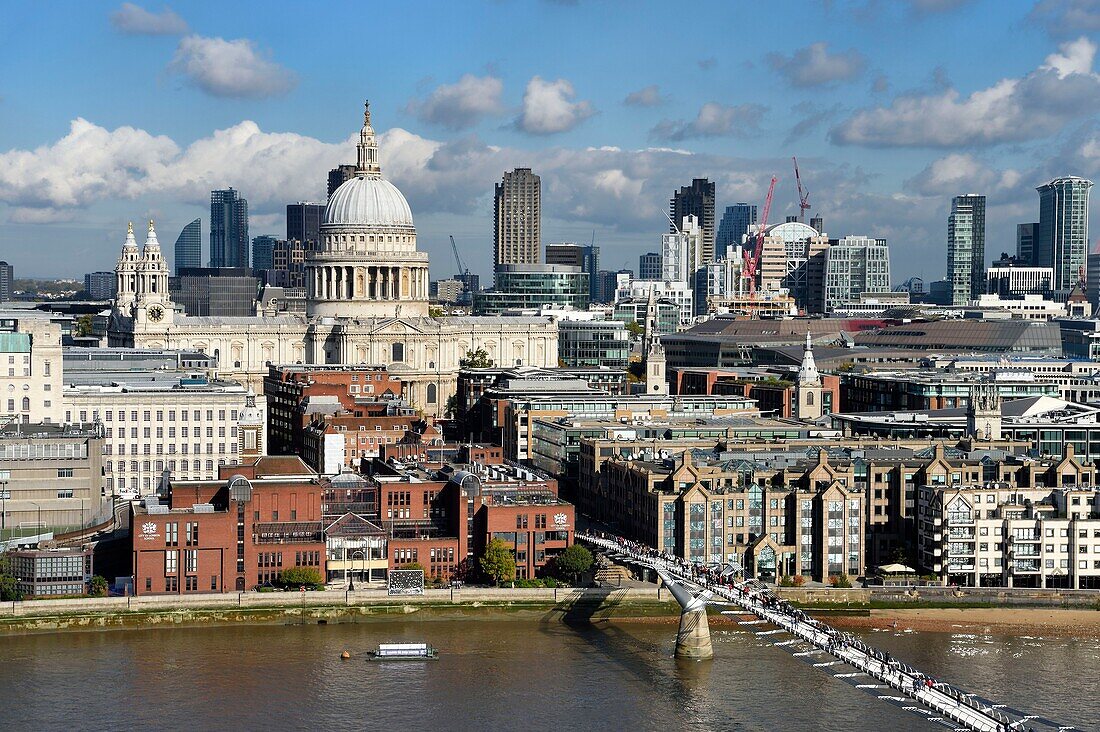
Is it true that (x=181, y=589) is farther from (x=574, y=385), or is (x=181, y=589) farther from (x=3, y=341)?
(x=574, y=385)

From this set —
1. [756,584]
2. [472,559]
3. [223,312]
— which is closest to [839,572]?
[756,584]

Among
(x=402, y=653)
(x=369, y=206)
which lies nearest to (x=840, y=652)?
(x=402, y=653)

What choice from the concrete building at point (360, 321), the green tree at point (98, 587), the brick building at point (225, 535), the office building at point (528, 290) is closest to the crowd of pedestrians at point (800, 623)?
the brick building at point (225, 535)

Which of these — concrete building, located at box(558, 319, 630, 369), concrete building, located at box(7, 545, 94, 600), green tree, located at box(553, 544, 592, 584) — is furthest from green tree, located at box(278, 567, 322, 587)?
concrete building, located at box(558, 319, 630, 369)

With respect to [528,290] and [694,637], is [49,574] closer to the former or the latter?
[694,637]

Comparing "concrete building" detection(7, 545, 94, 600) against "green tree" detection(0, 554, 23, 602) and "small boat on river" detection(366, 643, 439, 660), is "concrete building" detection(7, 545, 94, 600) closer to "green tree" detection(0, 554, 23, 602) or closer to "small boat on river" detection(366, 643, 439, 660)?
"green tree" detection(0, 554, 23, 602)
